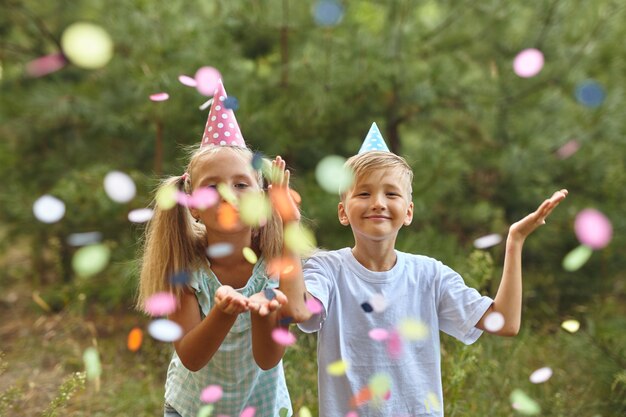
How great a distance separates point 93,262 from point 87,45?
1159mm

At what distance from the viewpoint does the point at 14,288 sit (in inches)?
161

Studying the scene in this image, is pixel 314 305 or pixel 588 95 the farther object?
pixel 588 95

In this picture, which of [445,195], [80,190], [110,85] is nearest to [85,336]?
[80,190]

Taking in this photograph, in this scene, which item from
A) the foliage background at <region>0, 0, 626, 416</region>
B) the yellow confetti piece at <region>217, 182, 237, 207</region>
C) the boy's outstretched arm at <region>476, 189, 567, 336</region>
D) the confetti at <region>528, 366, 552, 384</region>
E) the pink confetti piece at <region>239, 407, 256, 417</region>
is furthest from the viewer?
the foliage background at <region>0, 0, 626, 416</region>

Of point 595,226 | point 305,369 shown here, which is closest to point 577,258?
point 595,226

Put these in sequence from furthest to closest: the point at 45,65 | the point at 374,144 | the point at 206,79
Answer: the point at 45,65
the point at 206,79
the point at 374,144

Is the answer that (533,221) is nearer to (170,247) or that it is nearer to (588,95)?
(170,247)

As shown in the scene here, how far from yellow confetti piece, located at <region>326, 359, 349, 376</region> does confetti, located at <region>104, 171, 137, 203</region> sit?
1.80 m

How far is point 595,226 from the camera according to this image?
332 cm

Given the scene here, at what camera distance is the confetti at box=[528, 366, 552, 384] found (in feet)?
7.54

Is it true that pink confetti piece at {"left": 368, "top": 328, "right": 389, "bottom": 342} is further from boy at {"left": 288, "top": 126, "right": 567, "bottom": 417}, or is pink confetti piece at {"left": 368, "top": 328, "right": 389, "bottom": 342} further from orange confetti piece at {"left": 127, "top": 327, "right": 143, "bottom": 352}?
orange confetti piece at {"left": 127, "top": 327, "right": 143, "bottom": 352}

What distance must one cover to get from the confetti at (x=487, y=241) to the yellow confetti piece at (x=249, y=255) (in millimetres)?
1636

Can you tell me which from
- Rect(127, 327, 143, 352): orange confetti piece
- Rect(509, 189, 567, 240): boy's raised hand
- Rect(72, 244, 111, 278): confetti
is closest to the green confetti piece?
Rect(127, 327, 143, 352): orange confetti piece

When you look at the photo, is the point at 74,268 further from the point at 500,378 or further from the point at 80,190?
the point at 500,378
